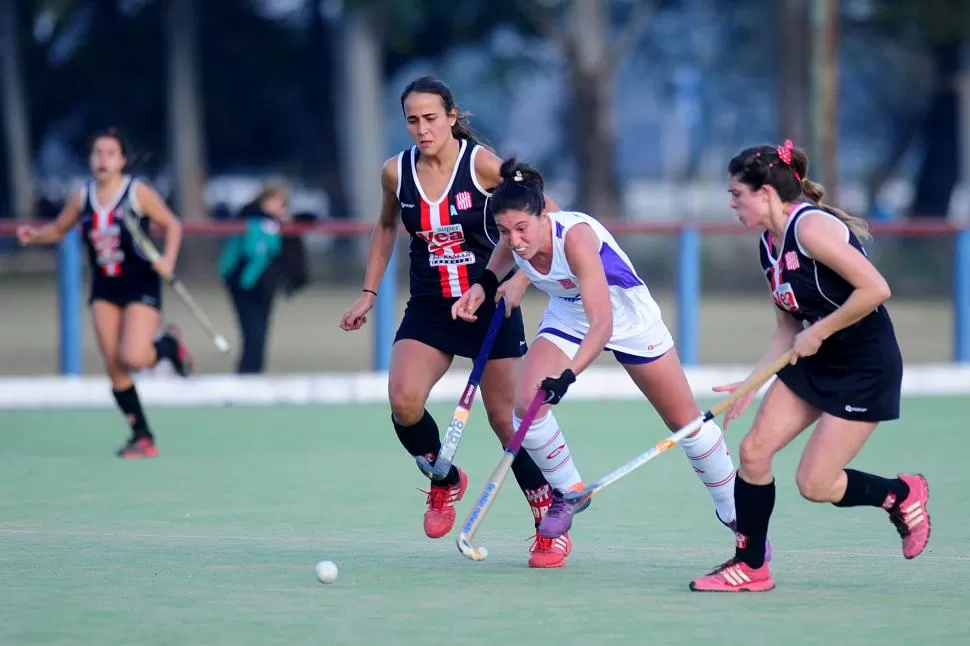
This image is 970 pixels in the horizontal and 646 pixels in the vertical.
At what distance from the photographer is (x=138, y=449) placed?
974 centimetres

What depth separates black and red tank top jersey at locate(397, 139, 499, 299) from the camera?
675cm

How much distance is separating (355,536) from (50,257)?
663 cm

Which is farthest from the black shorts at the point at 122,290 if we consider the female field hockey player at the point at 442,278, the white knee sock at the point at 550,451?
the white knee sock at the point at 550,451

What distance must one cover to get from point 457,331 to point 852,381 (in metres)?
1.67

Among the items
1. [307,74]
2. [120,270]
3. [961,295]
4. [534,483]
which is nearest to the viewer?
[534,483]

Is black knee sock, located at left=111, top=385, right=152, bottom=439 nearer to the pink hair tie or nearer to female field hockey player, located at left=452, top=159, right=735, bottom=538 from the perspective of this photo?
female field hockey player, located at left=452, top=159, right=735, bottom=538

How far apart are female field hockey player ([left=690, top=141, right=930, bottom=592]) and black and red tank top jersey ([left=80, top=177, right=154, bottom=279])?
461 centimetres

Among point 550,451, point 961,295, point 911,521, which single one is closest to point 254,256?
point 961,295

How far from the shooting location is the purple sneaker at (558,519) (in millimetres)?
6203

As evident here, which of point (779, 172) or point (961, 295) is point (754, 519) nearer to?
point (779, 172)

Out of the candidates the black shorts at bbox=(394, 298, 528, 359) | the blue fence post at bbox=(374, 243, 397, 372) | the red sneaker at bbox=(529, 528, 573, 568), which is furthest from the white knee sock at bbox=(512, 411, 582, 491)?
the blue fence post at bbox=(374, 243, 397, 372)

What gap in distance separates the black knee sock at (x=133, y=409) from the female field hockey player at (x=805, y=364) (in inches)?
183

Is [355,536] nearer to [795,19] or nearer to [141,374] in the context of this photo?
[141,374]

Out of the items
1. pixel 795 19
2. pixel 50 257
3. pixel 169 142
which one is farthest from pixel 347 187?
pixel 50 257
